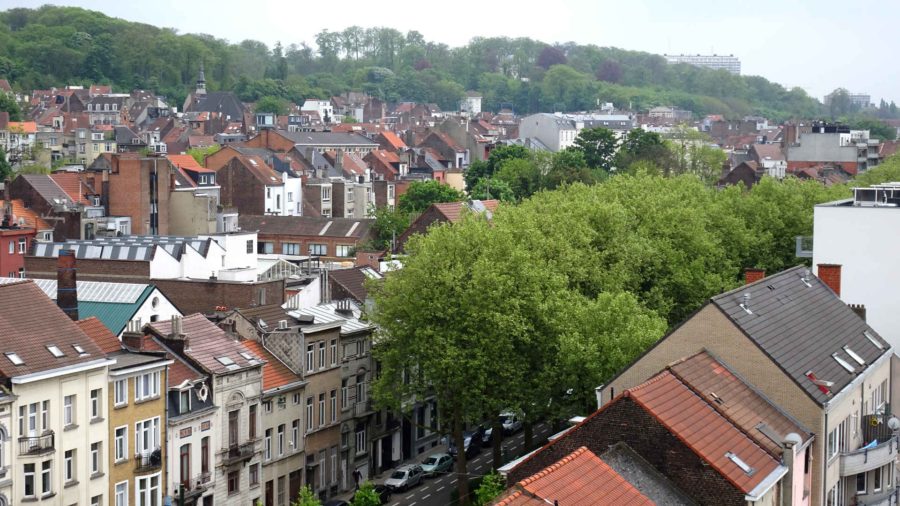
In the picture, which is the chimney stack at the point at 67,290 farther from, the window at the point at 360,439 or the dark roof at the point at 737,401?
the dark roof at the point at 737,401

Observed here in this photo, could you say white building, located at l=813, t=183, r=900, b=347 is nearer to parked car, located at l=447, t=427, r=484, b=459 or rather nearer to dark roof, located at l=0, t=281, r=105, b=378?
parked car, located at l=447, t=427, r=484, b=459

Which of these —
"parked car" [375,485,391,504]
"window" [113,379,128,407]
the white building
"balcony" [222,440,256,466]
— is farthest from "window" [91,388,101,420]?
the white building

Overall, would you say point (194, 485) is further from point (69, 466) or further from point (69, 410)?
point (69, 410)

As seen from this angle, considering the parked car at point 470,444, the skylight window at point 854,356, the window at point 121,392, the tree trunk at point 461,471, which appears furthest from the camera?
the parked car at point 470,444

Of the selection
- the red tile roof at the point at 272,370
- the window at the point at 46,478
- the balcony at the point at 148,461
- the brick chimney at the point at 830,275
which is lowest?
the balcony at the point at 148,461

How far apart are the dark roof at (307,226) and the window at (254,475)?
51376mm

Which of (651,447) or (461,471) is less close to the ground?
(651,447)

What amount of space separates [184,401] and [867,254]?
29.8 meters

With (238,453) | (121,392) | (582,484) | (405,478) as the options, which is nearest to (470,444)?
(405,478)

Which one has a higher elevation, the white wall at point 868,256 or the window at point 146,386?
the white wall at point 868,256

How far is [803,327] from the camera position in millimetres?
44000

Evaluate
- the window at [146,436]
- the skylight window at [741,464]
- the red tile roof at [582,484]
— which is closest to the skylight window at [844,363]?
the skylight window at [741,464]

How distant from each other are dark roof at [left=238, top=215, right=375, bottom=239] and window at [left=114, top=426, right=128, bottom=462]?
5774cm

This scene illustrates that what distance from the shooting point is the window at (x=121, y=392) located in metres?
44.2
